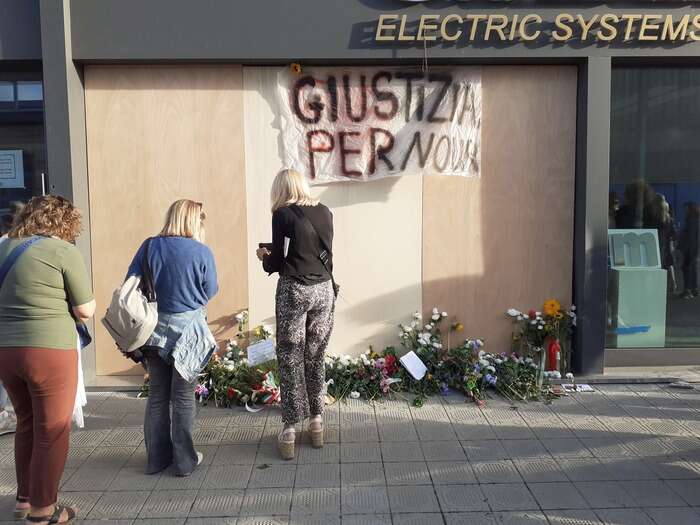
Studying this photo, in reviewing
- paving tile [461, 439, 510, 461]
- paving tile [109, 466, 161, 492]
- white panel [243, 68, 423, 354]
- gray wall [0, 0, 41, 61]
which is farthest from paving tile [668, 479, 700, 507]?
gray wall [0, 0, 41, 61]

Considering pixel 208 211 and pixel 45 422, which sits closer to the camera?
pixel 45 422

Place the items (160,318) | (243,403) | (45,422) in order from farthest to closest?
(243,403), (160,318), (45,422)

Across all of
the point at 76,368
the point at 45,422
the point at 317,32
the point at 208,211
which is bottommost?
the point at 45,422

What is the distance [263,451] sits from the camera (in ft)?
13.8

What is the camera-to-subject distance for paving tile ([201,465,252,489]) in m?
3.71

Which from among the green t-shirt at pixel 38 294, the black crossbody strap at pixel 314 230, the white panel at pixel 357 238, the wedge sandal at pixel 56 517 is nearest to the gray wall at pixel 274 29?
the white panel at pixel 357 238

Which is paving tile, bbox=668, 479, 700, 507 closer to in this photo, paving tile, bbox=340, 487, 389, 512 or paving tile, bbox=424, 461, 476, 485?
paving tile, bbox=424, 461, 476, 485

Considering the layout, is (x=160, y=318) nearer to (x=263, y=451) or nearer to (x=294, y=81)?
(x=263, y=451)

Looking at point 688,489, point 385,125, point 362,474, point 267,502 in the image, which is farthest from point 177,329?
point 688,489

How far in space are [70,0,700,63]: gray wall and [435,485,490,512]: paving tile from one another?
3.50m

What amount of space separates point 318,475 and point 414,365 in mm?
1719

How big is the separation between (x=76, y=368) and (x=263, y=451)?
1.47 metres

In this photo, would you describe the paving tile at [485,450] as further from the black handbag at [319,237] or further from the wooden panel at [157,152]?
the wooden panel at [157,152]

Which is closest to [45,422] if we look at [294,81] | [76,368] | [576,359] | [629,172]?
[76,368]
